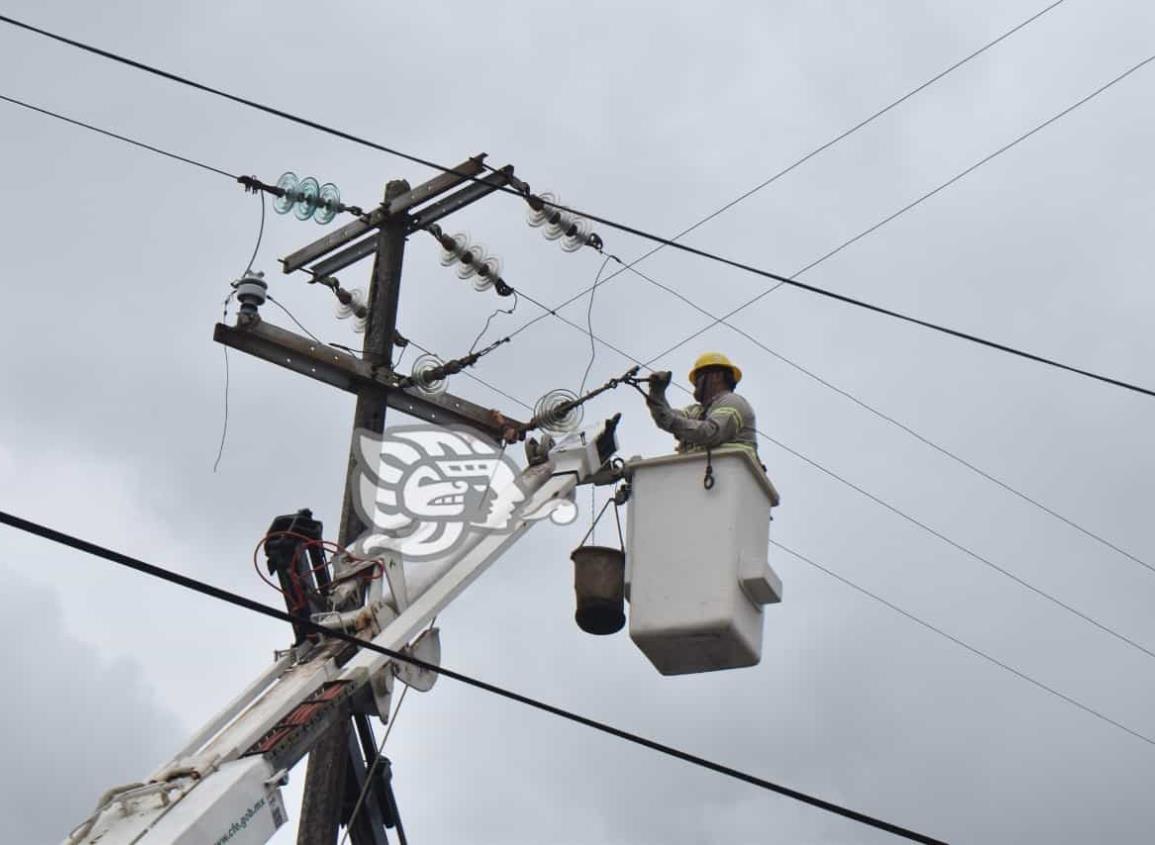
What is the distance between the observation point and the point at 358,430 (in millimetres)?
11781

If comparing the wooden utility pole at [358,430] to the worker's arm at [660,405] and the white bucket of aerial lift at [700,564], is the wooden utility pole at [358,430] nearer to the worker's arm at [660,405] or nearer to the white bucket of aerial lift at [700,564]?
the white bucket of aerial lift at [700,564]

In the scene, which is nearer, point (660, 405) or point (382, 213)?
point (660, 405)

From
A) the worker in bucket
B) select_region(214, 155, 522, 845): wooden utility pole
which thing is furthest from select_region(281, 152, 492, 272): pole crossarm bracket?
the worker in bucket

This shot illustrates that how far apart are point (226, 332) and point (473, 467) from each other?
1.69m

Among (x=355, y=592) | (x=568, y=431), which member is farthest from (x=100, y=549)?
(x=568, y=431)

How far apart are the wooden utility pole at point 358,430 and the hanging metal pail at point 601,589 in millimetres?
1285

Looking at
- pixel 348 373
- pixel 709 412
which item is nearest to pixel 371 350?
pixel 348 373

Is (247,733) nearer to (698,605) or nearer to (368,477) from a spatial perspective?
(698,605)

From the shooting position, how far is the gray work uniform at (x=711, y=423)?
9156 millimetres

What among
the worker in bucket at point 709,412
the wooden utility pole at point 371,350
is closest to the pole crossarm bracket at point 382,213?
the wooden utility pole at point 371,350

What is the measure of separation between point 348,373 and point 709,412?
3145 millimetres

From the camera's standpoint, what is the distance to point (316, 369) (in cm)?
1185

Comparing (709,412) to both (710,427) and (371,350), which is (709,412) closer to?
(710,427)

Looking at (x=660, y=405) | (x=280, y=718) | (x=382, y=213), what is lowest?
(x=280, y=718)
